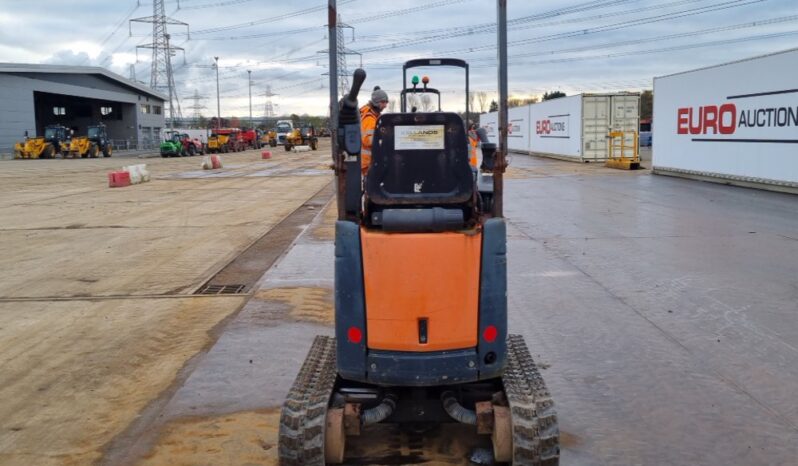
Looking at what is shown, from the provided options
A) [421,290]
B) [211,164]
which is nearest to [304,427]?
[421,290]

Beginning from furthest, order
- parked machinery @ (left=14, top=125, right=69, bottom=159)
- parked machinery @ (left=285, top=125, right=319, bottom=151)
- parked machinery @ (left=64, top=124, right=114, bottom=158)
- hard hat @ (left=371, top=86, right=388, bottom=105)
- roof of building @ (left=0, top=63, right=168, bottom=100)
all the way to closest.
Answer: parked machinery @ (left=285, top=125, right=319, bottom=151) → roof of building @ (left=0, top=63, right=168, bottom=100) → parked machinery @ (left=64, top=124, right=114, bottom=158) → parked machinery @ (left=14, top=125, right=69, bottom=159) → hard hat @ (left=371, top=86, right=388, bottom=105)

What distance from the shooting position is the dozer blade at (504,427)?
3779 mm

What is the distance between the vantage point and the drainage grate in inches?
351

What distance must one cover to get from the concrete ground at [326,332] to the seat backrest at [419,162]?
→ 1571mm

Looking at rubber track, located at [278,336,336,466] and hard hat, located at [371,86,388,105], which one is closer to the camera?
rubber track, located at [278,336,336,466]

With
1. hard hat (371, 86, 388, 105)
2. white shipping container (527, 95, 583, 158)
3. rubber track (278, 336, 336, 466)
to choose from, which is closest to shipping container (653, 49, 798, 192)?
white shipping container (527, 95, 583, 158)

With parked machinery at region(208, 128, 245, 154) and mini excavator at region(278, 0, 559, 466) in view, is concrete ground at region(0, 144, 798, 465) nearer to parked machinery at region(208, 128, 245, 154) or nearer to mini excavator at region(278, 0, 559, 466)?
mini excavator at region(278, 0, 559, 466)

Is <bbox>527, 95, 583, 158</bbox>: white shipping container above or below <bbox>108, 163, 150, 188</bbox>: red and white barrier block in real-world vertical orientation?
above

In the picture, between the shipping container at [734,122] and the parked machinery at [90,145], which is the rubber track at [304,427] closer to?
the shipping container at [734,122]

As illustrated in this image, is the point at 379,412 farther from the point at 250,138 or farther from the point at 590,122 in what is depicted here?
the point at 250,138

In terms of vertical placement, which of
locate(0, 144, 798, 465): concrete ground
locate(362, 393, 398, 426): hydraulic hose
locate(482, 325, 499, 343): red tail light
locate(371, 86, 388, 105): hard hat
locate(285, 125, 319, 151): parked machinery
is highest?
locate(285, 125, 319, 151): parked machinery

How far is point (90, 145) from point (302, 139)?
20091mm

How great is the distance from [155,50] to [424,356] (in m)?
79.1

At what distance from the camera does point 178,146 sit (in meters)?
60.5
